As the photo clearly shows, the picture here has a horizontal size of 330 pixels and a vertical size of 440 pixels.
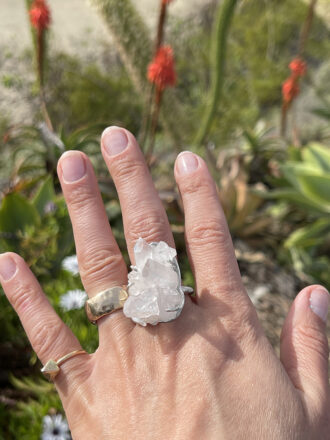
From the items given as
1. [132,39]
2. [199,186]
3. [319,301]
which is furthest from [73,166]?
[132,39]

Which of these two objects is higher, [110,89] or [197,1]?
[197,1]

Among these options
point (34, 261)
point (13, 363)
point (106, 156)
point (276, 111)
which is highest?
point (106, 156)

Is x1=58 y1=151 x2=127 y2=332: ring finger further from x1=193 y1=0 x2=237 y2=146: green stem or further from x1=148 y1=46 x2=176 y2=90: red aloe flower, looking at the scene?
x1=193 y1=0 x2=237 y2=146: green stem

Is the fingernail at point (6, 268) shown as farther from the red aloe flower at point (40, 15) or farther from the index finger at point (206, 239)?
the red aloe flower at point (40, 15)

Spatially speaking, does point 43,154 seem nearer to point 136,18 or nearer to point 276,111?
point 136,18

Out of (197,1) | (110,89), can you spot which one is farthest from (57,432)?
(197,1)

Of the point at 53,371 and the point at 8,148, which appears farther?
the point at 8,148

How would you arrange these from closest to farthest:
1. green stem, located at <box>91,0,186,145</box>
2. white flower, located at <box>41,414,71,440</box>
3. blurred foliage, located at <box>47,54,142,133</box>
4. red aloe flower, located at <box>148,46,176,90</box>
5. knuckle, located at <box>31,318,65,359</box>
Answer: knuckle, located at <box>31,318,65,359</box>, white flower, located at <box>41,414,71,440</box>, red aloe flower, located at <box>148,46,176,90</box>, green stem, located at <box>91,0,186,145</box>, blurred foliage, located at <box>47,54,142,133</box>

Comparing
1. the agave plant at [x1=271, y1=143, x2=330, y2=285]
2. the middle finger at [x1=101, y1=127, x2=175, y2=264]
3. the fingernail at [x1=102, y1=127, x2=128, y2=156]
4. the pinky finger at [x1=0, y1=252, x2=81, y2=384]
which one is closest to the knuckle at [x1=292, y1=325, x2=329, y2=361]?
the middle finger at [x1=101, y1=127, x2=175, y2=264]
